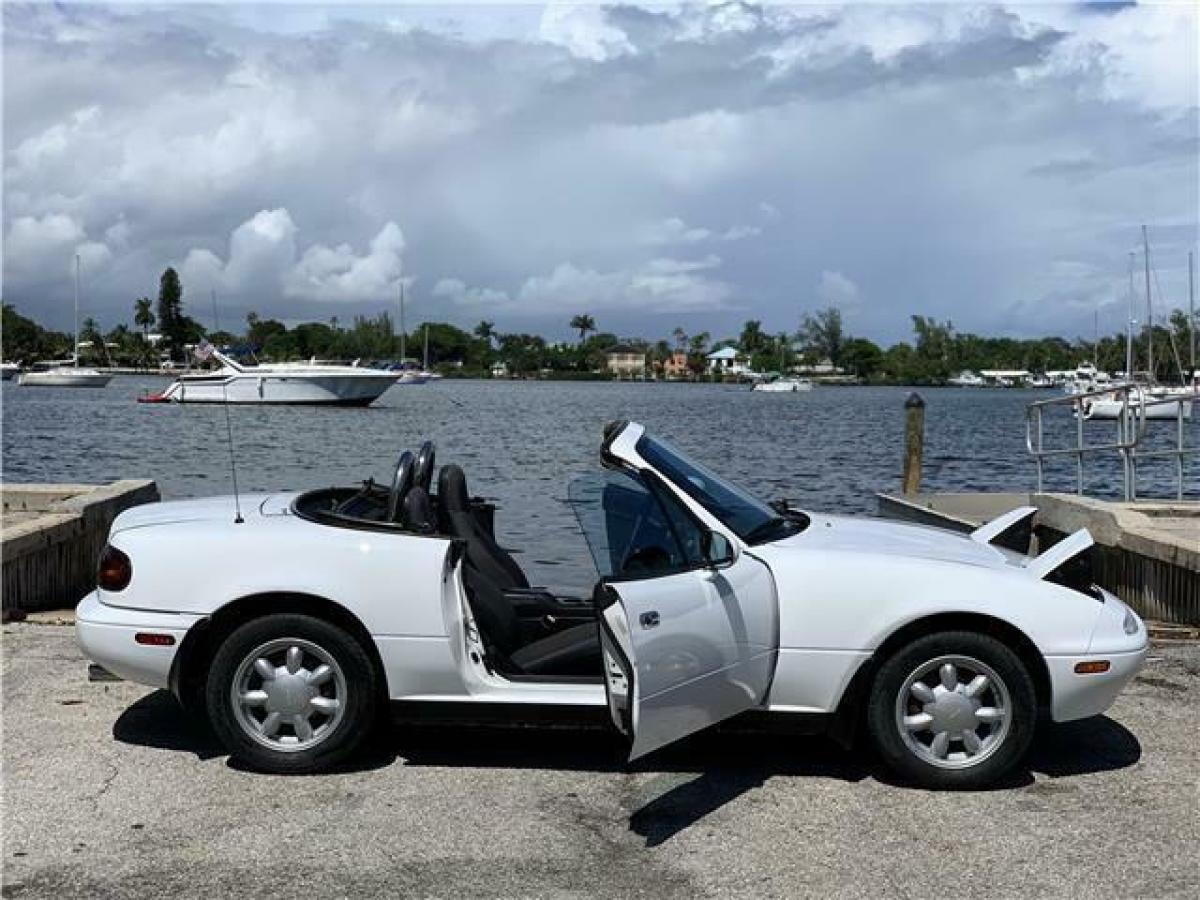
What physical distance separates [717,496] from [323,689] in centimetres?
181

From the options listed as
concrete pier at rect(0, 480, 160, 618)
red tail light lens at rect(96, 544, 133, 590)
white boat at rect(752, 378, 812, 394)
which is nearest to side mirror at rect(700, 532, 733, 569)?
red tail light lens at rect(96, 544, 133, 590)

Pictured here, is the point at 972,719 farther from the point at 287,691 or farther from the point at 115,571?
the point at 115,571

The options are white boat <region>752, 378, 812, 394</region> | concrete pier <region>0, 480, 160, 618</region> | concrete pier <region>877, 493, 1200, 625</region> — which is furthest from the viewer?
white boat <region>752, 378, 812, 394</region>

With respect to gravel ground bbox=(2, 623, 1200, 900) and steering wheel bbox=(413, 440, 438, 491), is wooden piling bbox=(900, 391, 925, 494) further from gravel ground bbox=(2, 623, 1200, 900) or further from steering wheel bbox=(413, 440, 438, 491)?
steering wheel bbox=(413, 440, 438, 491)

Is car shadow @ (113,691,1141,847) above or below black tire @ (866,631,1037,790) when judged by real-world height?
below

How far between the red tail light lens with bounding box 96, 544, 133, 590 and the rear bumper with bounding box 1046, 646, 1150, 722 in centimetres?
379

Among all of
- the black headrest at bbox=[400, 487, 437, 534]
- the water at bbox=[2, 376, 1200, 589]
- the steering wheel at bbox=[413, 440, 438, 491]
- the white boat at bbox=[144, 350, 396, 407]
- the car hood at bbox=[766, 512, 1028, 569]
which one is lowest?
the water at bbox=[2, 376, 1200, 589]

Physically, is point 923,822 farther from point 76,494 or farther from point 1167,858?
point 76,494

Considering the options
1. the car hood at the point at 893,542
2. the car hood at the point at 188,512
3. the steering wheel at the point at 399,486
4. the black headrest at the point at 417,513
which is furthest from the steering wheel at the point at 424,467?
the car hood at the point at 893,542

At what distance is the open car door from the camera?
4738 mm

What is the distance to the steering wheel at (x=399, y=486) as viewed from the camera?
5781 mm

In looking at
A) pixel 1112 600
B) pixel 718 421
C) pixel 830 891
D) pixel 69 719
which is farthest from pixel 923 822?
pixel 718 421

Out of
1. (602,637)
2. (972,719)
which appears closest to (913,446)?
(972,719)

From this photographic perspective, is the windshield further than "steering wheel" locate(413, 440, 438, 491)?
No
